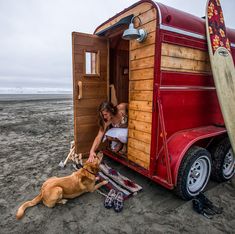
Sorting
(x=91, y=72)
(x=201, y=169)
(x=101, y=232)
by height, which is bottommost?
(x=101, y=232)

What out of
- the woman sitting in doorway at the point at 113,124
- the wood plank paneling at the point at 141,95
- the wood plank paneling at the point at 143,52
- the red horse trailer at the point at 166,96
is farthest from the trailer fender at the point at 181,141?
the wood plank paneling at the point at 143,52

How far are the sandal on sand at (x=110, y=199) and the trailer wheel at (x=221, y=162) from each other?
6.45 ft

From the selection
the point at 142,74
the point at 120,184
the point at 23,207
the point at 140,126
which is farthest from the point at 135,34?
the point at 23,207

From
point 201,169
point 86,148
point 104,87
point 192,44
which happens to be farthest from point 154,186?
point 192,44

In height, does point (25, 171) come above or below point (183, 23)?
below

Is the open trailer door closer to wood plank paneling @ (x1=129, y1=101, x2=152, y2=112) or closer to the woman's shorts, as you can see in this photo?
the woman's shorts

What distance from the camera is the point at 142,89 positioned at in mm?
3230

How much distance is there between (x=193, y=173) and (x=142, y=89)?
1.66 meters

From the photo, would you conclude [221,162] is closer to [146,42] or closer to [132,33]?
[146,42]

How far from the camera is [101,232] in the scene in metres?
2.44

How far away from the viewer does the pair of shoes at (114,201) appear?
2.88m

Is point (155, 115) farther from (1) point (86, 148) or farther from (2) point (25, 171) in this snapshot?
Answer: (2) point (25, 171)

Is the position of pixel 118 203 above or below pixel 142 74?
below

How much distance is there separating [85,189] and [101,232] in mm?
862
